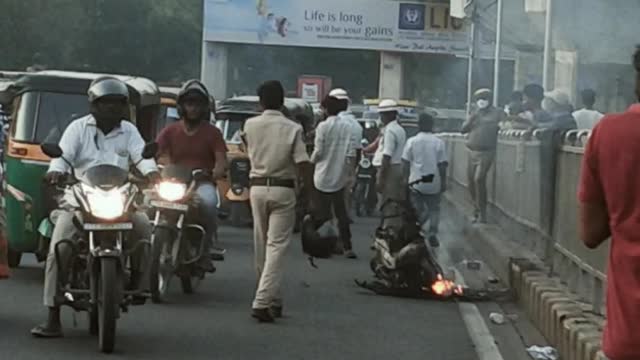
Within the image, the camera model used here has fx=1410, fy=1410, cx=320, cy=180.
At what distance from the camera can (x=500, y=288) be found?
43.4 ft

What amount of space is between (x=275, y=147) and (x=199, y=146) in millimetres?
1272

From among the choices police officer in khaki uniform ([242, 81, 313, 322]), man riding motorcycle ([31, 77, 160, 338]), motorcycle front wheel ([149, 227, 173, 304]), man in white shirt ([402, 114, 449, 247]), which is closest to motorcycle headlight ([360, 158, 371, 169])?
man in white shirt ([402, 114, 449, 247])

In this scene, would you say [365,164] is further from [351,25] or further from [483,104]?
[351,25]

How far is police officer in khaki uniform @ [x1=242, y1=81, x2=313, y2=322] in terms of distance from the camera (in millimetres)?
10508

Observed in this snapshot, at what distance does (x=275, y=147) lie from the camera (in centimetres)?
1054

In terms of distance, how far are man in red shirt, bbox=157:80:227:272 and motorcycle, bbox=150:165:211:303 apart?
12 centimetres

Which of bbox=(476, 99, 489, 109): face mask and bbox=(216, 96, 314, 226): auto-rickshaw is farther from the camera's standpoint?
bbox=(216, 96, 314, 226): auto-rickshaw

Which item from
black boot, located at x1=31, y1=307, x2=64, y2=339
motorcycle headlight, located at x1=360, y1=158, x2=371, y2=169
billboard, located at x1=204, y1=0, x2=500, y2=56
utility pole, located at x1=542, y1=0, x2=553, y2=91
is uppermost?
billboard, located at x1=204, y1=0, x2=500, y2=56

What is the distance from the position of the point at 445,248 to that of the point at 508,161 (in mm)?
1334

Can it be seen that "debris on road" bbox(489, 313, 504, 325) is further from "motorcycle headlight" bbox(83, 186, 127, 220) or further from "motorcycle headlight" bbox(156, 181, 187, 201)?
"motorcycle headlight" bbox(83, 186, 127, 220)

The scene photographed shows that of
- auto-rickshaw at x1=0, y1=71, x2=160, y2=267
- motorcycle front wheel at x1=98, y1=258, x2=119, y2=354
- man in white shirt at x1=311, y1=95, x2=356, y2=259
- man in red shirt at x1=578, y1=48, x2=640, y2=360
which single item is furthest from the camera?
man in white shirt at x1=311, y1=95, x2=356, y2=259

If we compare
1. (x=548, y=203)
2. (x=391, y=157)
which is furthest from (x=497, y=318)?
(x=391, y=157)

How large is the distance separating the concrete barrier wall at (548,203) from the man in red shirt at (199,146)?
110 inches

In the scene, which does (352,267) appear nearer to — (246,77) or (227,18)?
(227,18)
